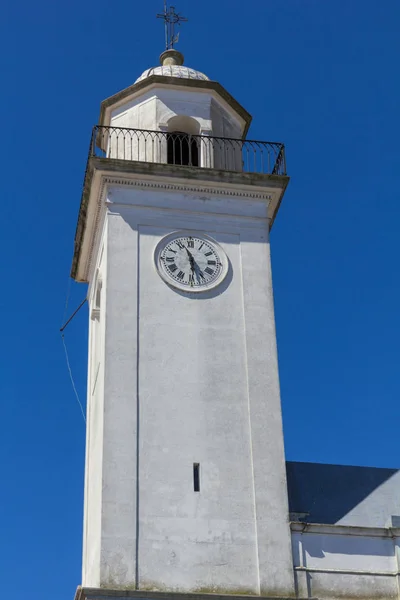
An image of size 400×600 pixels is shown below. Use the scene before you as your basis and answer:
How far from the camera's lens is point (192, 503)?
77.1ft

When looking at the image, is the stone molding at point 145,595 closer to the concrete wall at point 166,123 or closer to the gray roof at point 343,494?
the gray roof at point 343,494

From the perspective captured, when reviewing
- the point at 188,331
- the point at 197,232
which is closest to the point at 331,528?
the point at 188,331

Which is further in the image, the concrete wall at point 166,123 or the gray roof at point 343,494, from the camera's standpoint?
the concrete wall at point 166,123

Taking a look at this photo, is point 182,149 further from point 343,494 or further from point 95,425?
point 343,494

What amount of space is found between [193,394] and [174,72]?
10.1 meters

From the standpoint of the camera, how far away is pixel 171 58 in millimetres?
31234

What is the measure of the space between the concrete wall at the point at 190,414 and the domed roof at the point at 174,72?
456 cm

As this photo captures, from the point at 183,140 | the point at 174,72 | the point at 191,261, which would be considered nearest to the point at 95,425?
the point at 191,261

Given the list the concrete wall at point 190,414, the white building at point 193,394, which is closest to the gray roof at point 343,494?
the white building at point 193,394

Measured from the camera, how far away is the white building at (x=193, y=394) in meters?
23.1

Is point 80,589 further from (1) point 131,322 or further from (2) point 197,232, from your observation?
(2) point 197,232

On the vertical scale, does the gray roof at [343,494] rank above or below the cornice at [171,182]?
below

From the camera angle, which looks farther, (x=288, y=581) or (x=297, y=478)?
(x=297, y=478)

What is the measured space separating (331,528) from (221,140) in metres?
10.8
